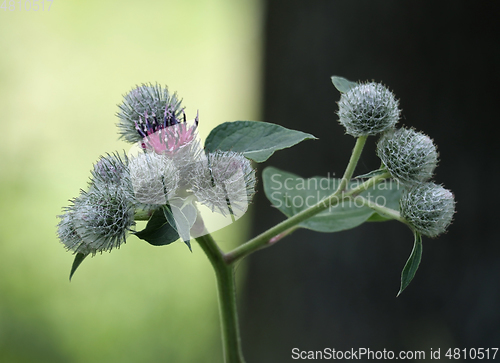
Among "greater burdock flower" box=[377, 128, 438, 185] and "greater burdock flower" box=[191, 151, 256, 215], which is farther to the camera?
"greater burdock flower" box=[377, 128, 438, 185]

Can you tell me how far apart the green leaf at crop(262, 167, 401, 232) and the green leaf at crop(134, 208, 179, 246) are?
0.37 m

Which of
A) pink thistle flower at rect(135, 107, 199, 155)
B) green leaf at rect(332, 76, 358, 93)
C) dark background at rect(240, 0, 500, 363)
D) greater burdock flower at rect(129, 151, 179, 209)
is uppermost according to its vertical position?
green leaf at rect(332, 76, 358, 93)

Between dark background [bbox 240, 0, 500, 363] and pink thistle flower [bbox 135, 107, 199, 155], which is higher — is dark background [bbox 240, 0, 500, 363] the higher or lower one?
the lower one

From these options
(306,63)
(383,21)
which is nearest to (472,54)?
(383,21)

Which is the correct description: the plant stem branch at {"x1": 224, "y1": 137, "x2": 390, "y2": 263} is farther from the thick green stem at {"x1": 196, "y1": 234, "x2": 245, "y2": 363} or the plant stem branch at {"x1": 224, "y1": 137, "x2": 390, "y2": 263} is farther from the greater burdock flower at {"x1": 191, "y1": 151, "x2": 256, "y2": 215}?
the greater burdock flower at {"x1": 191, "y1": 151, "x2": 256, "y2": 215}

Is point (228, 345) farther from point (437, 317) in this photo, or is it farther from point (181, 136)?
point (437, 317)

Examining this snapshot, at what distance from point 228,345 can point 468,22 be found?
1611mm

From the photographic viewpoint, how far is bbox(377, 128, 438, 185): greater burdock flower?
790 mm

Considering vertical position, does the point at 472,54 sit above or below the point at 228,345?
above

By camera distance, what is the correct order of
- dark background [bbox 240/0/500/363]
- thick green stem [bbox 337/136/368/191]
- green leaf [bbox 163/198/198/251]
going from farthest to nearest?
dark background [bbox 240/0/500/363]
thick green stem [bbox 337/136/368/191]
green leaf [bbox 163/198/198/251]

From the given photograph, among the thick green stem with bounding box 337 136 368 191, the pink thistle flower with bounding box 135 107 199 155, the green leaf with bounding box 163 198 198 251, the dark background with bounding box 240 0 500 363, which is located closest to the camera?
the green leaf with bounding box 163 198 198 251

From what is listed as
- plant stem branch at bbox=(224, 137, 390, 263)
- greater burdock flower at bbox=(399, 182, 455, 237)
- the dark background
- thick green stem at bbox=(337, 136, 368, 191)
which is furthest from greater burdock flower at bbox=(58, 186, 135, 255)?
the dark background

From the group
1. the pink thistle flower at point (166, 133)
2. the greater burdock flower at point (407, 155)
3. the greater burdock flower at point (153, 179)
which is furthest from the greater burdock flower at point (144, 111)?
the greater burdock flower at point (407, 155)

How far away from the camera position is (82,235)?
686mm
